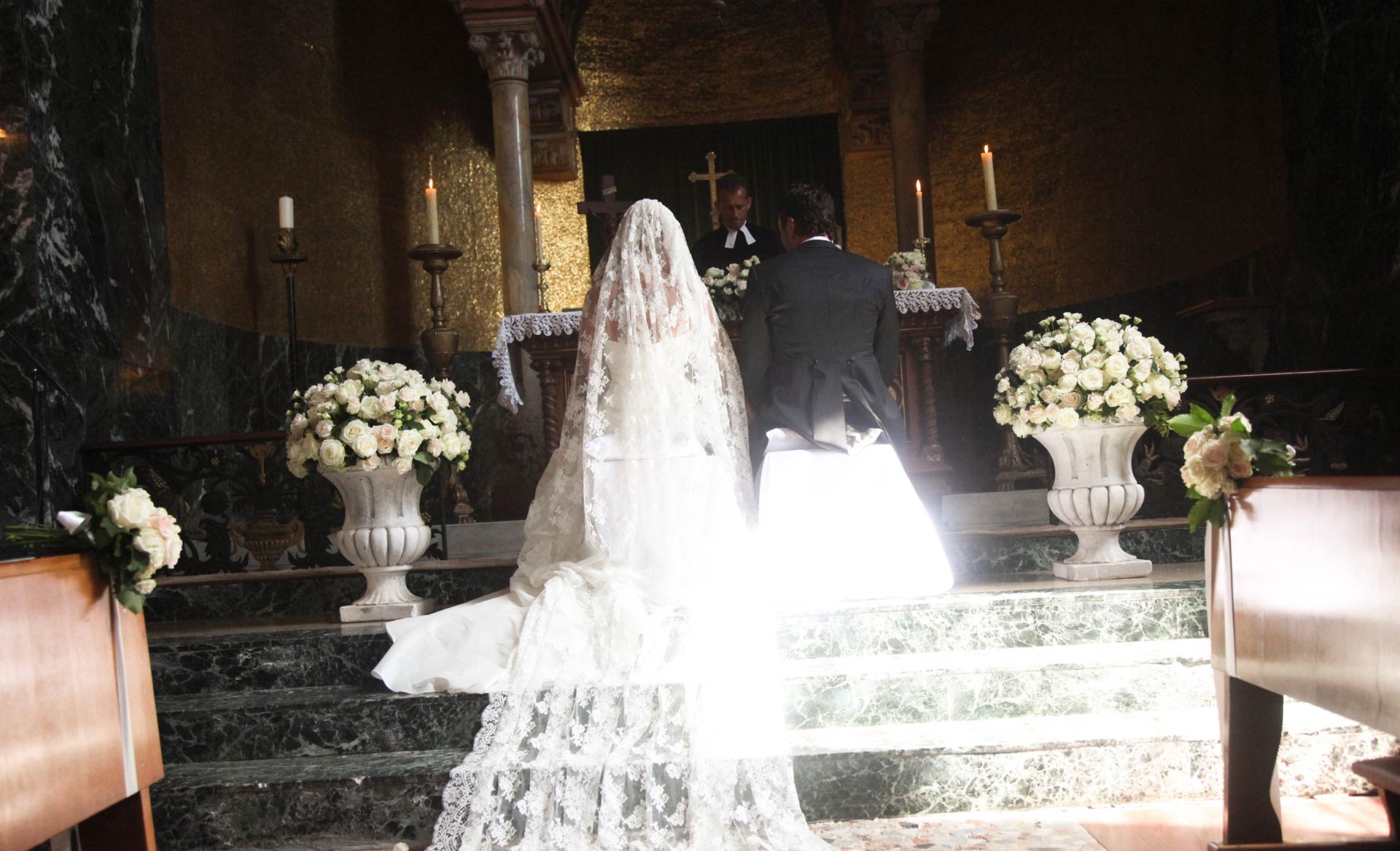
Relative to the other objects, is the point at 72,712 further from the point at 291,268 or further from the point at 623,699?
the point at 291,268

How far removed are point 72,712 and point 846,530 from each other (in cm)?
323

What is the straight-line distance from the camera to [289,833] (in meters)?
3.88

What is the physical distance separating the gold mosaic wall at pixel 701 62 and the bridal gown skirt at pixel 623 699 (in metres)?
8.06

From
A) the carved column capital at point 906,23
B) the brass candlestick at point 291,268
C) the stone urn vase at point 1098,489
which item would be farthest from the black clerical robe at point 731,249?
the carved column capital at point 906,23

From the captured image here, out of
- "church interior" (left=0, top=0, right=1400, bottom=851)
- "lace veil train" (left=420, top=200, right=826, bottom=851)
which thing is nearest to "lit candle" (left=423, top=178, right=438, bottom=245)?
"church interior" (left=0, top=0, right=1400, bottom=851)

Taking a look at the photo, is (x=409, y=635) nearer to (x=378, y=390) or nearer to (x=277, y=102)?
(x=378, y=390)

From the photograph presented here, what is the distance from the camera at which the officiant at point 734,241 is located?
750cm

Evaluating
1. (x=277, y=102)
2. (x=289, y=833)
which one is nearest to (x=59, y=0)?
(x=277, y=102)

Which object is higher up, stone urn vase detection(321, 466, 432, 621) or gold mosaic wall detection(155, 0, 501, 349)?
gold mosaic wall detection(155, 0, 501, 349)

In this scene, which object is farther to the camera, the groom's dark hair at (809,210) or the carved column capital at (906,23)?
the carved column capital at (906,23)

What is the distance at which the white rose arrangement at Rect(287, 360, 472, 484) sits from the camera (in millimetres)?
5133

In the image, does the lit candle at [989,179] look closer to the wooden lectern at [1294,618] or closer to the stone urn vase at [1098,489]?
the stone urn vase at [1098,489]

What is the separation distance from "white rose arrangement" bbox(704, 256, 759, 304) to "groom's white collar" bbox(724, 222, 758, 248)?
0.88m

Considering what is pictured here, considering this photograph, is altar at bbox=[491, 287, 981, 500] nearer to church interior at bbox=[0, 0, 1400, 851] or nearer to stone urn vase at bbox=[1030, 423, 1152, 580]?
church interior at bbox=[0, 0, 1400, 851]
